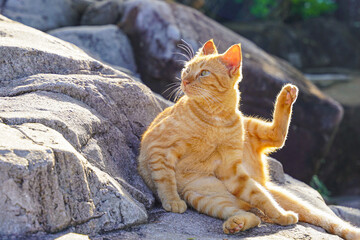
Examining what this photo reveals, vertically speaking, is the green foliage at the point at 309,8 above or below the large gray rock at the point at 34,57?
above

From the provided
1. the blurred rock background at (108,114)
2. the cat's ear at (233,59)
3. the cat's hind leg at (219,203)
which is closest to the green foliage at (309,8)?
the blurred rock background at (108,114)

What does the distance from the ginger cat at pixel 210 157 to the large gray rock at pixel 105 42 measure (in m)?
2.99

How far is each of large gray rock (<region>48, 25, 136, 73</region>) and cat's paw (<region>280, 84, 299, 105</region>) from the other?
3.20 m

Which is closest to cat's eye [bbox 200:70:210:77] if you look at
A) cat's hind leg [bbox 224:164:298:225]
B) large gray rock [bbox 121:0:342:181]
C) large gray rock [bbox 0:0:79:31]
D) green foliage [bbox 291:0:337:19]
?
cat's hind leg [bbox 224:164:298:225]

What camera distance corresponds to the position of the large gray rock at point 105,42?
6.55m

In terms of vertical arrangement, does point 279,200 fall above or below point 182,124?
below

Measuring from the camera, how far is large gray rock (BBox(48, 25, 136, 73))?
6551mm

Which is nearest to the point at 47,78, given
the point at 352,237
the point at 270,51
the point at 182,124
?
the point at 182,124

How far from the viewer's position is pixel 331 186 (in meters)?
9.14

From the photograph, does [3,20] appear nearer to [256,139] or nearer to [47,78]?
[47,78]

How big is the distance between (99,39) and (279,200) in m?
4.06

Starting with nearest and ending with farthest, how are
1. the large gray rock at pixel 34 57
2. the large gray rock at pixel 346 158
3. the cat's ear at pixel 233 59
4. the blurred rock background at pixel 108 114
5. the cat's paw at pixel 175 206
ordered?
the blurred rock background at pixel 108 114 < the cat's paw at pixel 175 206 < the large gray rock at pixel 34 57 < the cat's ear at pixel 233 59 < the large gray rock at pixel 346 158

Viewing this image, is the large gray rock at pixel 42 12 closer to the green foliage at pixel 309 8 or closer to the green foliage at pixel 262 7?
the green foliage at pixel 262 7

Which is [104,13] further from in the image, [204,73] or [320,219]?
[320,219]
